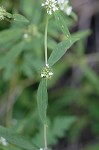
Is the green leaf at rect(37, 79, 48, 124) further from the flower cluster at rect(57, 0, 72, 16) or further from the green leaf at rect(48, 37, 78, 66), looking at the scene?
the flower cluster at rect(57, 0, 72, 16)

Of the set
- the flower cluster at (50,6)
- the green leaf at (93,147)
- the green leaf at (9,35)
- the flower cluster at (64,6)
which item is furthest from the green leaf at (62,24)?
the green leaf at (93,147)

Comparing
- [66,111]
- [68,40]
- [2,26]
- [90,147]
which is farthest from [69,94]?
[68,40]

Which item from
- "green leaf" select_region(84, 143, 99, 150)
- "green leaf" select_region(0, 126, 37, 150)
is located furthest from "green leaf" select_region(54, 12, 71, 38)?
"green leaf" select_region(84, 143, 99, 150)

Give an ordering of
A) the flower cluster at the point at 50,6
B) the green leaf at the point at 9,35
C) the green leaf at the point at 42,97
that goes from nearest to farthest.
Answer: the green leaf at the point at 42,97
the flower cluster at the point at 50,6
the green leaf at the point at 9,35

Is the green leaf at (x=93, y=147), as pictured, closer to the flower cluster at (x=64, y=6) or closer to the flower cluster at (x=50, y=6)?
the flower cluster at (x=64, y=6)

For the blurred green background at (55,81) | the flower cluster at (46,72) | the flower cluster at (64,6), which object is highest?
the blurred green background at (55,81)
